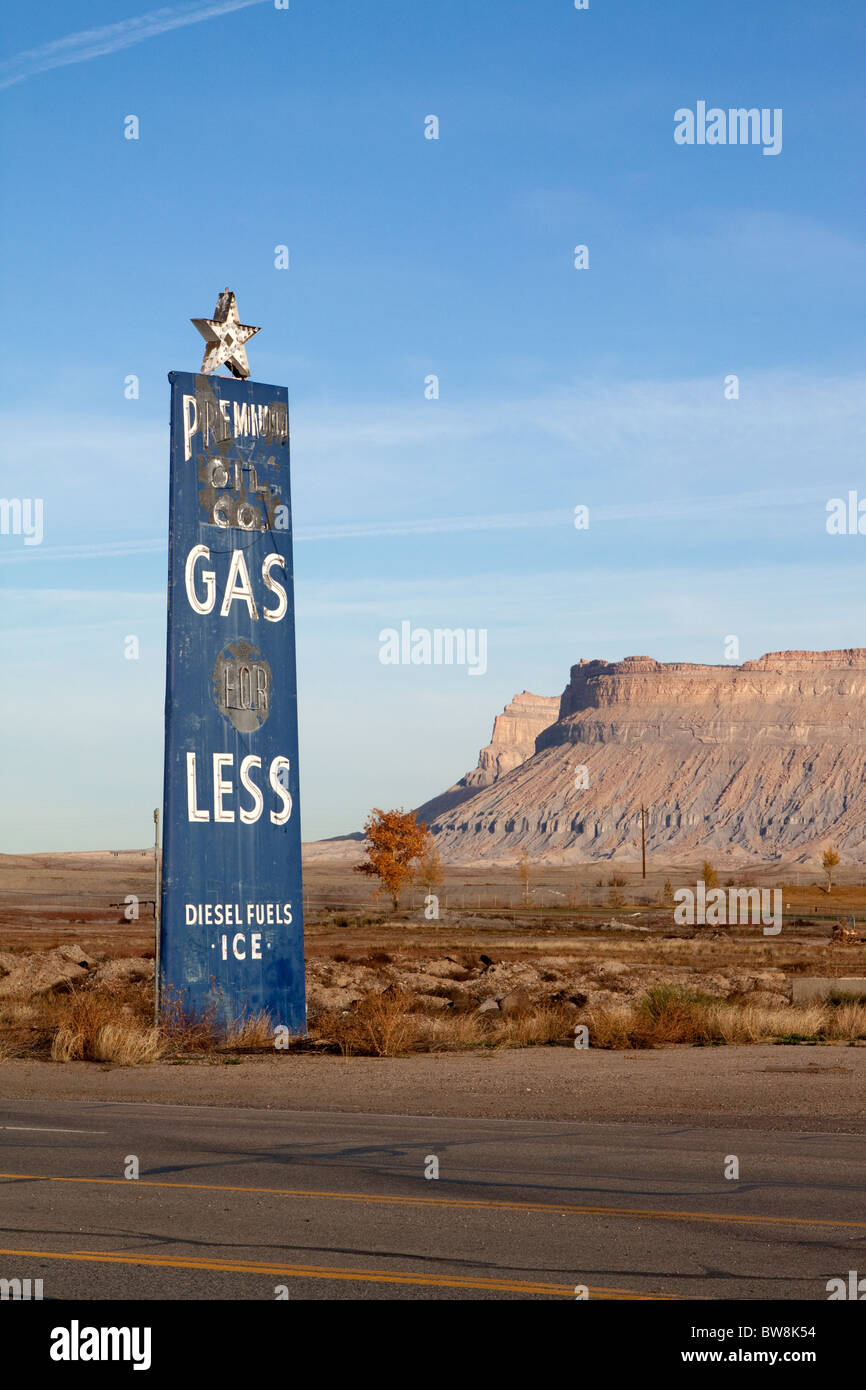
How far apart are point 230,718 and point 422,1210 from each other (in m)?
12.1

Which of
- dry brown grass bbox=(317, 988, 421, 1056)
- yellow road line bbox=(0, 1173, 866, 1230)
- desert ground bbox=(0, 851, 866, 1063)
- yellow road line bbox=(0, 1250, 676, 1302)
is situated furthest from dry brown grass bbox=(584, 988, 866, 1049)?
yellow road line bbox=(0, 1250, 676, 1302)

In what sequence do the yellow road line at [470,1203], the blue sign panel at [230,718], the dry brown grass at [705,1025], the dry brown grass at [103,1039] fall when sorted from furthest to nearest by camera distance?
the dry brown grass at [705,1025], the blue sign panel at [230,718], the dry brown grass at [103,1039], the yellow road line at [470,1203]

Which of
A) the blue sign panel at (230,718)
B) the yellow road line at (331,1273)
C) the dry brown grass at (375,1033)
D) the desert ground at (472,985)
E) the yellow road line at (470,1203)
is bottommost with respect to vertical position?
the desert ground at (472,985)

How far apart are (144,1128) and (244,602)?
924 cm

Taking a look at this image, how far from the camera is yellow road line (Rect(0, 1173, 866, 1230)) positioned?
29.3 feet

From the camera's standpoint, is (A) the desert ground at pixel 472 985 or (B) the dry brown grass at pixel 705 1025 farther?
(B) the dry brown grass at pixel 705 1025

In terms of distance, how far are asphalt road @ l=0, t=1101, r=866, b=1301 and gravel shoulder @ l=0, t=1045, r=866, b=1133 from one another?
4.45 ft

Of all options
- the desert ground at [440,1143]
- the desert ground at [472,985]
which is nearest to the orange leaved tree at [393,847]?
the desert ground at [472,985]

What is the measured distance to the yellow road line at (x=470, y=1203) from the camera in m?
8.92

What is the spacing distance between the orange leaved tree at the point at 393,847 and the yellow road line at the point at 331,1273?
90.8 m

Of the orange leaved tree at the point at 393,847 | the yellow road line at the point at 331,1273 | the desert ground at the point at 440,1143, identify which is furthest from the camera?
the orange leaved tree at the point at 393,847

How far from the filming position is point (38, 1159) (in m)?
11.4

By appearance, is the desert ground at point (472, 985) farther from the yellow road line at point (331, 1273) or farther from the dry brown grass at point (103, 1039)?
the yellow road line at point (331, 1273)

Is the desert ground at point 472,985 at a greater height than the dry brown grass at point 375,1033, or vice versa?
the dry brown grass at point 375,1033
